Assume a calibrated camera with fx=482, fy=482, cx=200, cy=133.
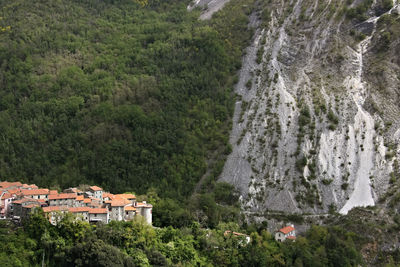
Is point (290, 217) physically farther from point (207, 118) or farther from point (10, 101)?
point (10, 101)

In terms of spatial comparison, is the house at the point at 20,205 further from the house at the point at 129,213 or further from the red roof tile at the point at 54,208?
the house at the point at 129,213

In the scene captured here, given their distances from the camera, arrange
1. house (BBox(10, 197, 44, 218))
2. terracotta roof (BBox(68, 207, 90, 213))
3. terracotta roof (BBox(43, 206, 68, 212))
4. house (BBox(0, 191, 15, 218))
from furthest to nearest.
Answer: house (BBox(0, 191, 15, 218)), terracotta roof (BBox(68, 207, 90, 213)), house (BBox(10, 197, 44, 218)), terracotta roof (BBox(43, 206, 68, 212))

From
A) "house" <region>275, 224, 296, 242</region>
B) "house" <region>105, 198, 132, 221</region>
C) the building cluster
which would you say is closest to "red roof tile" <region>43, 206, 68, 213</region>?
the building cluster

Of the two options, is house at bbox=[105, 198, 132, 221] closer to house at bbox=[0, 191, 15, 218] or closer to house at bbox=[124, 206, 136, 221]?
house at bbox=[124, 206, 136, 221]

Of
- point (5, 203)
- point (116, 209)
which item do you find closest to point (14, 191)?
point (5, 203)

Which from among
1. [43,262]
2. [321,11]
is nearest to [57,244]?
[43,262]

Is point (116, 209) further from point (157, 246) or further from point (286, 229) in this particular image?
point (286, 229)

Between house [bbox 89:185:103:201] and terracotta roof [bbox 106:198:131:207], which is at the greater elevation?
house [bbox 89:185:103:201]

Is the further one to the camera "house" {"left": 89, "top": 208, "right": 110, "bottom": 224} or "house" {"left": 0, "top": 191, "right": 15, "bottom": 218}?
"house" {"left": 89, "top": 208, "right": 110, "bottom": 224}
